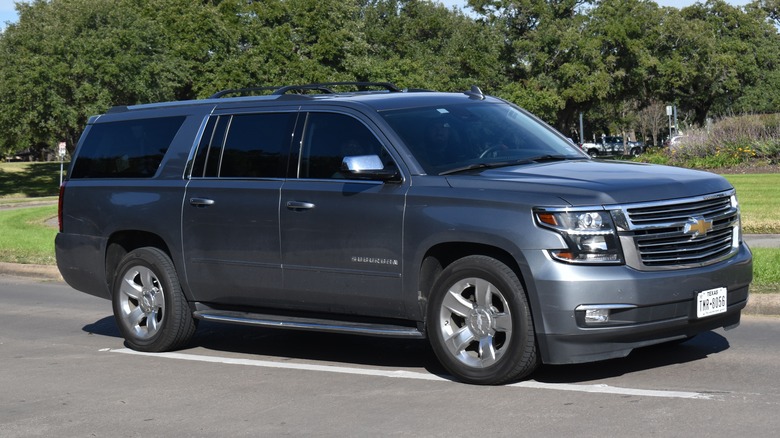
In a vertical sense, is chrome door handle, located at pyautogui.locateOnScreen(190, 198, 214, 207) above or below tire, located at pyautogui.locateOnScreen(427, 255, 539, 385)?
above

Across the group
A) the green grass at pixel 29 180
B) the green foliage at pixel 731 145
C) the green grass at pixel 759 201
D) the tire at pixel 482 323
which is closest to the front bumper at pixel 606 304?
the tire at pixel 482 323

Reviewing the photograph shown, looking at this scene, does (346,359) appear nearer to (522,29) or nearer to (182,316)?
(182,316)

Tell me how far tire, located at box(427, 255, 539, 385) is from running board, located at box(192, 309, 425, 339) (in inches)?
12.8

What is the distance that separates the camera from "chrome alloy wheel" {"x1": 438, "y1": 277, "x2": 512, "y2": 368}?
7227 millimetres

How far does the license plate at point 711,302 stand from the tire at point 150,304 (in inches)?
163

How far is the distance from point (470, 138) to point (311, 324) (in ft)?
5.76

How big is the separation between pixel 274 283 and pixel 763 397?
3536 millimetres

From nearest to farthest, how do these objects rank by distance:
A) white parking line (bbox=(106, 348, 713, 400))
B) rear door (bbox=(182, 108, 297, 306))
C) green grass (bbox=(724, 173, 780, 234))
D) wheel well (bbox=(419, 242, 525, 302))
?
white parking line (bbox=(106, 348, 713, 400)) → wheel well (bbox=(419, 242, 525, 302)) → rear door (bbox=(182, 108, 297, 306)) → green grass (bbox=(724, 173, 780, 234))

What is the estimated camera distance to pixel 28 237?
73.3 ft

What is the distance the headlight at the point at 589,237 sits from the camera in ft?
22.4

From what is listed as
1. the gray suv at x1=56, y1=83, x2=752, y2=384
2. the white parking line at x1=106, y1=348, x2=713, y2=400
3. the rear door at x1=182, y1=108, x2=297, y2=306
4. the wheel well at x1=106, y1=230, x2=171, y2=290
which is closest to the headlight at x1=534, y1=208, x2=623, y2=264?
the gray suv at x1=56, y1=83, x2=752, y2=384

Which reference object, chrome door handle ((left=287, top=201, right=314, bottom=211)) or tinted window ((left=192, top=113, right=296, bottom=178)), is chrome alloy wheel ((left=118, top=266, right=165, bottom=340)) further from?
chrome door handle ((left=287, top=201, right=314, bottom=211))

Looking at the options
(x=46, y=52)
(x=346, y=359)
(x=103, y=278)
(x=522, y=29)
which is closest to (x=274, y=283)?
(x=346, y=359)

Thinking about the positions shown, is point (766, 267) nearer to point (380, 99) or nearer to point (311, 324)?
point (380, 99)
